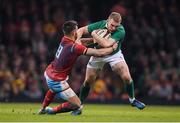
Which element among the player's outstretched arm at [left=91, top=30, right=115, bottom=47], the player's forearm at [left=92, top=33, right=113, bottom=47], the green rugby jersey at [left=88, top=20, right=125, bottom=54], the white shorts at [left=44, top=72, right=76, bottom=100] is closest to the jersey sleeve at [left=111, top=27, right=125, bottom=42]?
the green rugby jersey at [left=88, top=20, right=125, bottom=54]

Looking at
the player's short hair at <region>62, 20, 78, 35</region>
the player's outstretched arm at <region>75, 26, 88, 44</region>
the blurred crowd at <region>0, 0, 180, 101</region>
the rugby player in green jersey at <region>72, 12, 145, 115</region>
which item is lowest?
the blurred crowd at <region>0, 0, 180, 101</region>

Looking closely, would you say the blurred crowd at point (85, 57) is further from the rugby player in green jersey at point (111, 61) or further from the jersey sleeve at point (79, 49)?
the jersey sleeve at point (79, 49)

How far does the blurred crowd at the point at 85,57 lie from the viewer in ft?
70.1

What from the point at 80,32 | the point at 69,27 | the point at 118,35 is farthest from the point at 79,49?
the point at 118,35

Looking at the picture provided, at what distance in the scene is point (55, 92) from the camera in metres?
13.7

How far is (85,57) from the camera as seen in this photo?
74.1 ft

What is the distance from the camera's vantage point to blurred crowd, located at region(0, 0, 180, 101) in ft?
70.1

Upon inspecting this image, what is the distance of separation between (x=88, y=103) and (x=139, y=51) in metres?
3.20

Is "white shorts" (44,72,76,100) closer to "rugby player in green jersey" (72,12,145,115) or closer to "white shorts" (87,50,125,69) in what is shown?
"rugby player in green jersey" (72,12,145,115)

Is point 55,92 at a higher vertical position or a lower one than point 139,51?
higher

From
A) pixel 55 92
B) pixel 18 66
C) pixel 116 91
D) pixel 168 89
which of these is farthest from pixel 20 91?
pixel 55 92

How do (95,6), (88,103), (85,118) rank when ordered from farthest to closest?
(95,6), (88,103), (85,118)

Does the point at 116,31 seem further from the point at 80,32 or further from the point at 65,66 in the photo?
the point at 65,66

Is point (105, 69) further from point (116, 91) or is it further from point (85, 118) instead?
point (85, 118)
